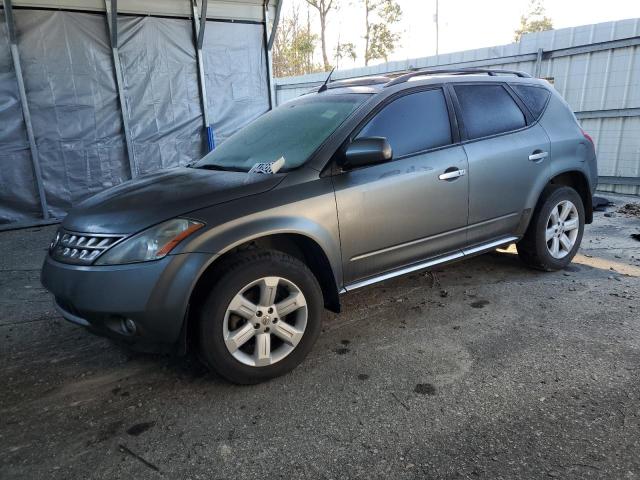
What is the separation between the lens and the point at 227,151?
3.85 m

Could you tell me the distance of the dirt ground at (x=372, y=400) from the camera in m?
2.16

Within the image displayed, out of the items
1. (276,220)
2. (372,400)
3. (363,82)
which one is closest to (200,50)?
(363,82)

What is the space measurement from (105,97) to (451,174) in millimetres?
6533

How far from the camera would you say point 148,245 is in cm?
253

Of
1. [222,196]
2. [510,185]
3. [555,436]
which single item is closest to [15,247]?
[222,196]

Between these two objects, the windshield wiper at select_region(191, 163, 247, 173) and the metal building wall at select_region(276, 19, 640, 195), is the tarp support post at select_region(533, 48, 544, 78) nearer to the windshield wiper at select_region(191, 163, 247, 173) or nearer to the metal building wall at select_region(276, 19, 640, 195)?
the metal building wall at select_region(276, 19, 640, 195)

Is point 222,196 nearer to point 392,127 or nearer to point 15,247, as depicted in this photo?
point 392,127

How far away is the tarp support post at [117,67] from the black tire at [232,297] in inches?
249

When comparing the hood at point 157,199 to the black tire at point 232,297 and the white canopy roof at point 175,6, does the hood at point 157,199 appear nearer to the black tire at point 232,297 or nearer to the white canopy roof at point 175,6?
the black tire at point 232,297

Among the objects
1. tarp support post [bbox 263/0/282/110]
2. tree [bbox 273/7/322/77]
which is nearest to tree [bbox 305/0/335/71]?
tree [bbox 273/7/322/77]

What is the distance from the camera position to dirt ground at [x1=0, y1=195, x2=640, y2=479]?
2162 mm

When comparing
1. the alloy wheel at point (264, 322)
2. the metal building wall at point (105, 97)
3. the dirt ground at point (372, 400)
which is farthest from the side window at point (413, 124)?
the metal building wall at point (105, 97)

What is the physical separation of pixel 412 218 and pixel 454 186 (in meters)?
→ 0.46

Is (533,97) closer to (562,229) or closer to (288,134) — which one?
(562,229)
